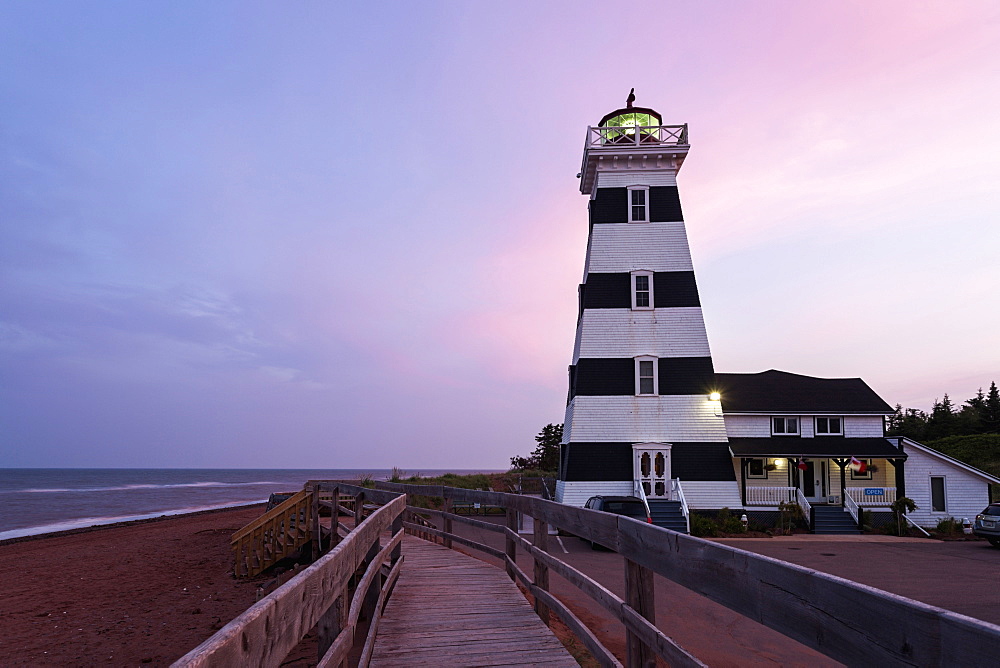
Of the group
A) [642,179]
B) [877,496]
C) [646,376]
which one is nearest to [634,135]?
[642,179]

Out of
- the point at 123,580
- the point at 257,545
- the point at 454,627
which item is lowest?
the point at 123,580

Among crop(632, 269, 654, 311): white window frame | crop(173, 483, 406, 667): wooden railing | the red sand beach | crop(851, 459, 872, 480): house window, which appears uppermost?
crop(632, 269, 654, 311): white window frame

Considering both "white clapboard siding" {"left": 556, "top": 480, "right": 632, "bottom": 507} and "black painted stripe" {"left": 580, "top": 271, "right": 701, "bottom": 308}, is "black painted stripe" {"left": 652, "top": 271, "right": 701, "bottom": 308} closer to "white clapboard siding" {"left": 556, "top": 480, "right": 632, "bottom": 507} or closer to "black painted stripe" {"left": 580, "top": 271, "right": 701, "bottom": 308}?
"black painted stripe" {"left": 580, "top": 271, "right": 701, "bottom": 308}

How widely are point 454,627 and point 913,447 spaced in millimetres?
28270

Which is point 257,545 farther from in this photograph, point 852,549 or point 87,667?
point 852,549

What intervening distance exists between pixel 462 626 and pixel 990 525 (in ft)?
73.7

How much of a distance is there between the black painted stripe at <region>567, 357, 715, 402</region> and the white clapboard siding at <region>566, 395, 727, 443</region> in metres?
0.24

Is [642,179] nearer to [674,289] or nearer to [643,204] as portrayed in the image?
[643,204]

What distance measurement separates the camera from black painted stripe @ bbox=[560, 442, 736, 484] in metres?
24.5

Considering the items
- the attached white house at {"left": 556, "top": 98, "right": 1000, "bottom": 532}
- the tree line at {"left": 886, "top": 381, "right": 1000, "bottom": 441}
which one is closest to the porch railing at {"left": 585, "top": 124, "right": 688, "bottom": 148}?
the attached white house at {"left": 556, "top": 98, "right": 1000, "bottom": 532}

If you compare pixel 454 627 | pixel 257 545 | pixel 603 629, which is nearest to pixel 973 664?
pixel 454 627

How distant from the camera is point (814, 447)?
2697 cm

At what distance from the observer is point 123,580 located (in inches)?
664

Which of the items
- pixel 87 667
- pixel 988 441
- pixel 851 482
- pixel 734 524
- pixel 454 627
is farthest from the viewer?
pixel 988 441
